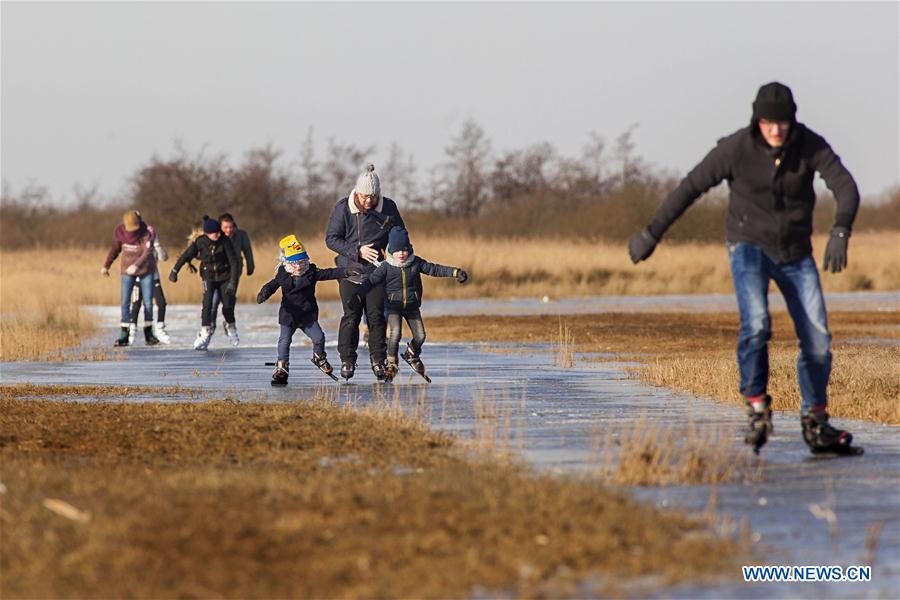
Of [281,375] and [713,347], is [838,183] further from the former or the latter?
[713,347]

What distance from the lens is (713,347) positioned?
70.9ft

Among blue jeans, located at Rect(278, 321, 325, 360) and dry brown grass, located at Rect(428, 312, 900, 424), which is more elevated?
blue jeans, located at Rect(278, 321, 325, 360)

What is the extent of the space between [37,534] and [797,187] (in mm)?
5242

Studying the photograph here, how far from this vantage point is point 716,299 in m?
39.7

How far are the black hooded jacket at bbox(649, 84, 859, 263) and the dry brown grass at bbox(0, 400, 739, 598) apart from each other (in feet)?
7.22

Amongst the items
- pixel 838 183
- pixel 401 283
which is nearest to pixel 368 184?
pixel 401 283

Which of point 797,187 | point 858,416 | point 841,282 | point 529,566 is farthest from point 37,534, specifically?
point 841,282

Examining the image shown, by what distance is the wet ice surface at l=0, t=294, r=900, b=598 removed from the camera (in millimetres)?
6938

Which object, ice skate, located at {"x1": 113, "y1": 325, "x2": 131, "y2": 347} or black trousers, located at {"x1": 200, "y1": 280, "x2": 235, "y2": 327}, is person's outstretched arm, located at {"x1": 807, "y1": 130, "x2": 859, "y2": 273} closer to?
black trousers, located at {"x1": 200, "y1": 280, "x2": 235, "y2": 327}

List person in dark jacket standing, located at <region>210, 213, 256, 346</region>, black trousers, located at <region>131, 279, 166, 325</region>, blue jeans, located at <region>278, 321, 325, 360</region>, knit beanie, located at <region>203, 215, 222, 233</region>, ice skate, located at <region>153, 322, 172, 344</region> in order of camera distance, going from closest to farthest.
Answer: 1. blue jeans, located at <region>278, 321, 325, 360</region>
2. knit beanie, located at <region>203, 215, 222, 233</region>
3. person in dark jacket standing, located at <region>210, 213, 256, 346</region>
4. black trousers, located at <region>131, 279, 166, 325</region>
5. ice skate, located at <region>153, 322, 172, 344</region>

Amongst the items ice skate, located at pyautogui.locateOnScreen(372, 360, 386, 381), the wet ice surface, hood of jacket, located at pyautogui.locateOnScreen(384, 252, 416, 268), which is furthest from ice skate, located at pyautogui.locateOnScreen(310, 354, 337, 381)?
hood of jacket, located at pyautogui.locateOnScreen(384, 252, 416, 268)

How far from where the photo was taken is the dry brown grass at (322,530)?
6129 millimetres

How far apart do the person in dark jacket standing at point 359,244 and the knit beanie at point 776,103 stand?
20.7 feet

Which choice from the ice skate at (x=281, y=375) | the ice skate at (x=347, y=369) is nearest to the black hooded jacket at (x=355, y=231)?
the ice skate at (x=347, y=369)
